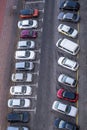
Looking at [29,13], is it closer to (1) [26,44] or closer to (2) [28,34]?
(2) [28,34]

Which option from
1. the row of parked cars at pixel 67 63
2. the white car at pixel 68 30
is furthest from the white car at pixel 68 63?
the white car at pixel 68 30

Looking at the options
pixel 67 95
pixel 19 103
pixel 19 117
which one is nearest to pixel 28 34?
pixel 19 103

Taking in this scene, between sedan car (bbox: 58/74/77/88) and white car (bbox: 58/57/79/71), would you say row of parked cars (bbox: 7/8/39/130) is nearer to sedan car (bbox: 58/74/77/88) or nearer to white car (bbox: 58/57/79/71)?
white car (bbox: 58/57/79/71)

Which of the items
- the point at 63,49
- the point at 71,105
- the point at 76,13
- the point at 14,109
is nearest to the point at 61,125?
the point at 71,105

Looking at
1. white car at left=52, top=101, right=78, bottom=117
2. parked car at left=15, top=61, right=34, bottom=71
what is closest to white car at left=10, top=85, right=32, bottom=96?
parked car at left=15, top=61, right=34, bottom=71

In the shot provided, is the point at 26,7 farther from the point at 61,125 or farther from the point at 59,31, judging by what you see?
the point at 61,125

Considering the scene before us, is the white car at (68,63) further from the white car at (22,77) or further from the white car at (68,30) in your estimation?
the white car at (22,77)

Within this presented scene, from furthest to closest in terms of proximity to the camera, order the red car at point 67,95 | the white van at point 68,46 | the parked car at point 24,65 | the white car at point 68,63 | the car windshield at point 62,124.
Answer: the white van at point 68,46, the parked car at point 24,65, the white car at point 68,63, the red car at point 67,95, the car windshield at point 62,124
